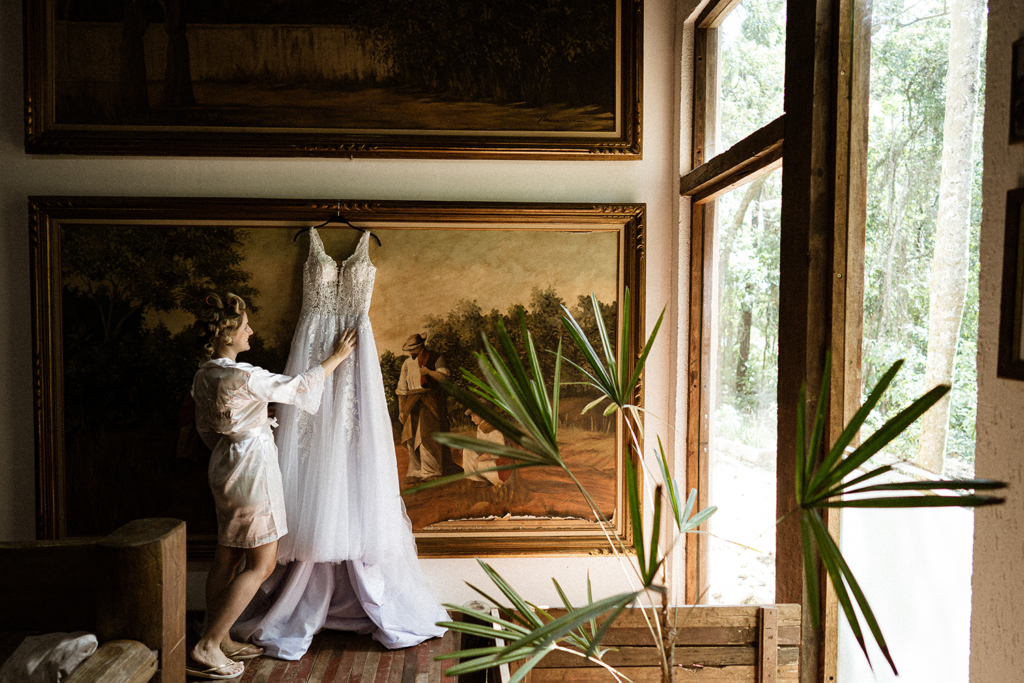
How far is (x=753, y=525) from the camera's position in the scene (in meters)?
2.48

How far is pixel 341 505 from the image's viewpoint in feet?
9.61

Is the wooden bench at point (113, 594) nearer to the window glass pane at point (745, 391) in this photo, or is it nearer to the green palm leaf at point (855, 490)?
the green palm leaf at point (855, 490)

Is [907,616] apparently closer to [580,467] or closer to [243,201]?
[580,467]

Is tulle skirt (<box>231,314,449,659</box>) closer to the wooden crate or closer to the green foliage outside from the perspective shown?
the wooden crate

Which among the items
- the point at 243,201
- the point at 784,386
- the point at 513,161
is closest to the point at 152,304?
the point at 243,201

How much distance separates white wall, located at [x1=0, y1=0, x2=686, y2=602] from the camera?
306cm

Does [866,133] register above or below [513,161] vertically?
below

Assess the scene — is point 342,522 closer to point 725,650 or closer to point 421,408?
point 421,408

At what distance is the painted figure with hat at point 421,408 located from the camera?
125 inches

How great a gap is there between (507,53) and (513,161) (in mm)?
497

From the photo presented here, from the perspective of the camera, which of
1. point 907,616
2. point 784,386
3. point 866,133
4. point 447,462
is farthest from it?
point 447,462

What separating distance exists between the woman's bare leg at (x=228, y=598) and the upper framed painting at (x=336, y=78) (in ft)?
5.94

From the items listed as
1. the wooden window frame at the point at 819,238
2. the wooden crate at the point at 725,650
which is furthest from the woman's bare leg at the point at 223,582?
the wooden window frame at the point at 819,238

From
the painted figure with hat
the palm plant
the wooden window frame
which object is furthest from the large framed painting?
the palm plant
